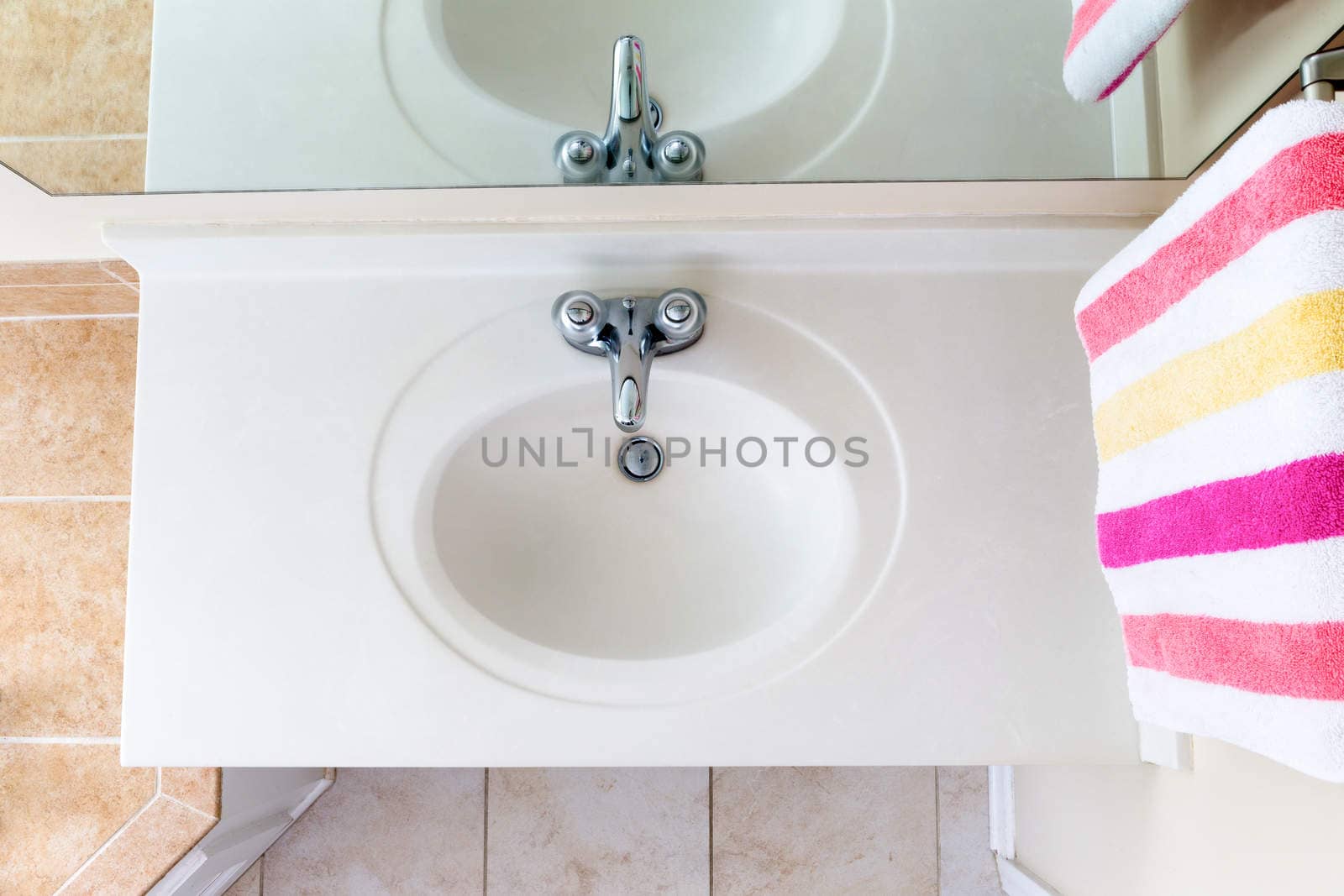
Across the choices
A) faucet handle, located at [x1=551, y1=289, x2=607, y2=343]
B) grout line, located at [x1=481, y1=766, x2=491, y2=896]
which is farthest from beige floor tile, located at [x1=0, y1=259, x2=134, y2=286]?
grout line, located at [x1=481, y1=766, x2=491, y2=896]

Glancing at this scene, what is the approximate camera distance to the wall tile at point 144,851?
102 cm

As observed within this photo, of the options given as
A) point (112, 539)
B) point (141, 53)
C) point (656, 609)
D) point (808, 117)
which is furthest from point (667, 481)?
point (112, 539)

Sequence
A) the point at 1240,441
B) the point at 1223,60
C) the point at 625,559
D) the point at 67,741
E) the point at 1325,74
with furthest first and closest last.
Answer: the point at 67,741 → the point at 625,559 → the point at 1223,60 → the point at 1325,74 → the point at 1240,441

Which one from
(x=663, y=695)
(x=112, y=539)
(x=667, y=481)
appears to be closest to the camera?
(x=663, y=695)

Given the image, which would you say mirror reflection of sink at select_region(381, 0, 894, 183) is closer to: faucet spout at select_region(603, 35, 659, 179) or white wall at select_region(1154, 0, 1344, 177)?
faucet spout at select_region(603, 35, 659, 179)

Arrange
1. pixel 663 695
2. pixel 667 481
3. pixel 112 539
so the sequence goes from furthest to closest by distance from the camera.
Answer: pixel 112 539, pixel 667 481, pixel 663 695

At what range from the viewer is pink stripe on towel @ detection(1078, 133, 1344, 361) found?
48cm

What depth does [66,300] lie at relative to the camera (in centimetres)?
109

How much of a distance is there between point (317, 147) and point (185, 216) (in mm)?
147

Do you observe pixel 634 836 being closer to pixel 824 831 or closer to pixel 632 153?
pixel 824 831

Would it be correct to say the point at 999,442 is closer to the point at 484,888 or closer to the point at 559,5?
the point at 559,5

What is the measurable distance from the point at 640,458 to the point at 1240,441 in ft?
1.75

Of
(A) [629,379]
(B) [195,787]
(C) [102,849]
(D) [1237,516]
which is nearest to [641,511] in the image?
(A) [629,379]

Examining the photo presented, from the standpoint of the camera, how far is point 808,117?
32.9 inches
